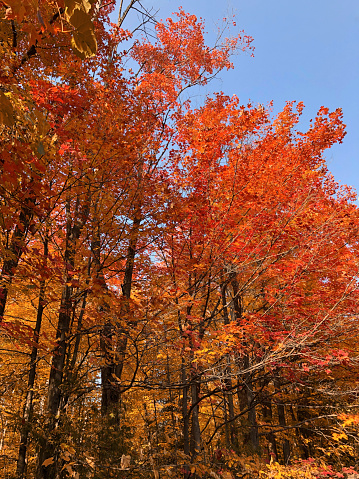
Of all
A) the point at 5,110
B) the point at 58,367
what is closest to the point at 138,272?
the point at 58,367

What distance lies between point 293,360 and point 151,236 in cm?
414

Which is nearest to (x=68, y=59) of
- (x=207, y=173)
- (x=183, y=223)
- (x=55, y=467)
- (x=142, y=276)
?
(x=207, y=173)

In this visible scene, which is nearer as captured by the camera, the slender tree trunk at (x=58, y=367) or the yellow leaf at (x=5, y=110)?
the yellow leaf at (x=5, y=110)

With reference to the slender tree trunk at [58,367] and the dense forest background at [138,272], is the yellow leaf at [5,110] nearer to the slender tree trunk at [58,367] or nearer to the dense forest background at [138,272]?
the dense forest background at [138,272]

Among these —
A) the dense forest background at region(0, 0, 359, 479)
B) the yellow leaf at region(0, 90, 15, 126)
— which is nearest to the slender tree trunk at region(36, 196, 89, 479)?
the dense forest background at region(0, 0, 359, 479)

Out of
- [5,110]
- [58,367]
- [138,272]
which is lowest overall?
[58,367]

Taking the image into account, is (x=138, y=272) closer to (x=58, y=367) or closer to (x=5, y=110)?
(x=58, y=367)

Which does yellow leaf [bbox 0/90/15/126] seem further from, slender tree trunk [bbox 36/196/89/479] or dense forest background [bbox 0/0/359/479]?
slender tree trunk [bbox 36/196/89/479]

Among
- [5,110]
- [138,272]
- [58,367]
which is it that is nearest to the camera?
[5,110]

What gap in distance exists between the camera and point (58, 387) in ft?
16.0

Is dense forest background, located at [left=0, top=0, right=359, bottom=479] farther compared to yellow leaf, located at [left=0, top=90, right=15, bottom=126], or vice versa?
dense forest background, located at [left=0, top=0, right=359, bottom=479]

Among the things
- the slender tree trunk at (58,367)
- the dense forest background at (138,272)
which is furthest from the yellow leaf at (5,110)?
the slender tree trunk at (58,367)

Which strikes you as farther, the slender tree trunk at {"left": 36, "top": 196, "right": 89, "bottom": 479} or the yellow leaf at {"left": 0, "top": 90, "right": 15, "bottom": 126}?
the slender tree trunk at {"left": 36, "top": 196, "right": 89, "bottom": 479}

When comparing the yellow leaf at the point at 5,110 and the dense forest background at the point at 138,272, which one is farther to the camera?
the dense forest background at the point at 138,272
